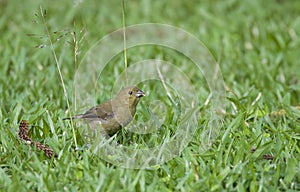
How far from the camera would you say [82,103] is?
5.37 m

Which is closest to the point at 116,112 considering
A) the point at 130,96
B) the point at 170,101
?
the point at 130,96

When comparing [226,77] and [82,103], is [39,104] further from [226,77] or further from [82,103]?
[226,77]

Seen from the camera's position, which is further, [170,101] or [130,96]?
[170,101]

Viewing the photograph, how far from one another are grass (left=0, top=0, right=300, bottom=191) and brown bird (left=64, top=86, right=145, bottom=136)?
11cm

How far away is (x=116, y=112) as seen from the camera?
178 inches

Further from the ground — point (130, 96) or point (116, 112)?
point (130, 96)

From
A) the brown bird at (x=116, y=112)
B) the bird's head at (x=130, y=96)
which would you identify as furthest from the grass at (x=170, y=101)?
the bird's head at (x=130, y=96)

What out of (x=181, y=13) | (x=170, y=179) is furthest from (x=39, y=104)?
(x=181, y=13)

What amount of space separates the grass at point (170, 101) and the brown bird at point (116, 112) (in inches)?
4.2

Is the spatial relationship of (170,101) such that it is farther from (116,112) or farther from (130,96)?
(116,112)

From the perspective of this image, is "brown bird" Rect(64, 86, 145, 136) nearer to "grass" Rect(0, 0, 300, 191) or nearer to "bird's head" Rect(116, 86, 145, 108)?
"bird's head" Rect(116, 86, 145, 108)

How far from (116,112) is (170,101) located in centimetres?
80

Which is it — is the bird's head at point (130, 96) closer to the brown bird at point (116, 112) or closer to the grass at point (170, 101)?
the brown bird at point (116, 112)

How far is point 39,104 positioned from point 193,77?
67.3 inches
